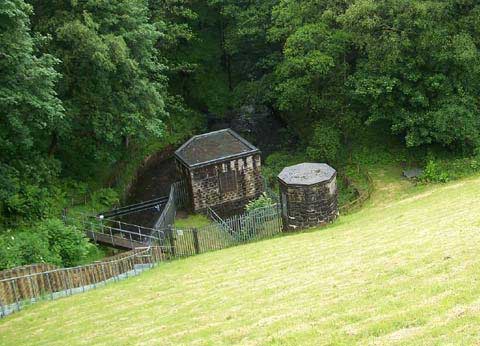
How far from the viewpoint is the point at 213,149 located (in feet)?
109

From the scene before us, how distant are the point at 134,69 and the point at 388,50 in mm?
13229

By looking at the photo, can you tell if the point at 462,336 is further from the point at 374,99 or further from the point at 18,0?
the point at 374,99

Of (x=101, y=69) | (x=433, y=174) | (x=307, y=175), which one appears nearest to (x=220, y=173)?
(x=101, y=69)

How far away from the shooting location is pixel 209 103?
4478 centimetres

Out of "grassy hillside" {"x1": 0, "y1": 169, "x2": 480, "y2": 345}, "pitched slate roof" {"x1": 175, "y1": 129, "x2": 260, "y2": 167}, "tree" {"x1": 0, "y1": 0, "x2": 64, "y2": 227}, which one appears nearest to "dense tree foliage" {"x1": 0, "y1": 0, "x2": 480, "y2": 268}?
"tree" {"x1": 0, "y1": 0, "x2": 64, "y2": 227}

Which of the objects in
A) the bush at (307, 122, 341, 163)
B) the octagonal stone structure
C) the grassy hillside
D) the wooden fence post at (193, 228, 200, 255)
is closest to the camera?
the grassy hillside

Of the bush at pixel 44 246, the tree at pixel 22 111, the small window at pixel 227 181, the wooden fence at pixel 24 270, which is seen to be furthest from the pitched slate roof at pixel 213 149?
the wooden fence at pixel 24 270

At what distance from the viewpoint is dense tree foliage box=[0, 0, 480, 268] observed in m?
25.5

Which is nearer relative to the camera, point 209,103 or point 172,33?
point 172,33

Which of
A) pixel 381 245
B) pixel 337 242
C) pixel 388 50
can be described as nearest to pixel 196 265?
pixel 337 242

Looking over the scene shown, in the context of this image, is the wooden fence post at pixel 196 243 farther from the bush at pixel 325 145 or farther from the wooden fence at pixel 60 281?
the bush at pixel 325 145

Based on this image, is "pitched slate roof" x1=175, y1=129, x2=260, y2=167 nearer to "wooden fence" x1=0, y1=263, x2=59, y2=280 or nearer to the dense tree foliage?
the dense tree foliage

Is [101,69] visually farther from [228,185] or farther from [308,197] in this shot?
[308,197]

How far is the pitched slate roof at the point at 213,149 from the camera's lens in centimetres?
3231
